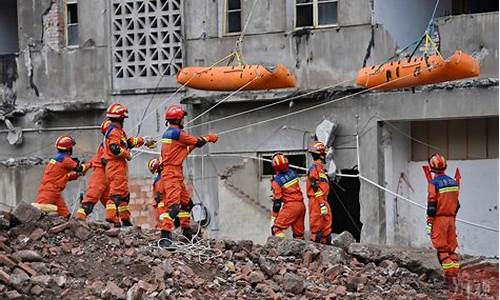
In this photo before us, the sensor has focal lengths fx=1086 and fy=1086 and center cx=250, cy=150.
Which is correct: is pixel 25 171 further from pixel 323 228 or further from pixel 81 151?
pixel 323 228

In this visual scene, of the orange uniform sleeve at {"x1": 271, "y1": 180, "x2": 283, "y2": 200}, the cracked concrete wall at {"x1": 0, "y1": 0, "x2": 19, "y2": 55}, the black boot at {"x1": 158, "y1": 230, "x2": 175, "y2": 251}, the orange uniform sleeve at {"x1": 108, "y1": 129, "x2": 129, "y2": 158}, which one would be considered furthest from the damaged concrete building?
the black boot at {"x1": 158, "y1": 230, "x2": 175, "y2": 251}

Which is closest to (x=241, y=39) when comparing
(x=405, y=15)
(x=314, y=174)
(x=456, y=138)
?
(x=405, y=15)

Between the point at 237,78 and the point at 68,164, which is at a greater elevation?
the point at 237,78

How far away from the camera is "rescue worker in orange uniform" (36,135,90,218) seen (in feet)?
50.9

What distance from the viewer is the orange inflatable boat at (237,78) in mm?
17078

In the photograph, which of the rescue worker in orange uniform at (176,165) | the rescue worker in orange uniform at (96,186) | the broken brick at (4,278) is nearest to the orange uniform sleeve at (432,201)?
the rescue worker in orange uniform at (176,165)

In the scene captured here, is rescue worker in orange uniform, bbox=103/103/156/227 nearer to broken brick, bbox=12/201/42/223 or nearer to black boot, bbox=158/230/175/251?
black boot, bbox=158/230/175/251

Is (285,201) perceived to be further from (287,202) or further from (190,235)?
(190,235)

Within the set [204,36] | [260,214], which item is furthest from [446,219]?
[204,36]

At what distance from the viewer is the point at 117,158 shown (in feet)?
48.5

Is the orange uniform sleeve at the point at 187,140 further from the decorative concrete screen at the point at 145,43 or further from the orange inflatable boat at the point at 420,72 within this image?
the decorative concrete screen at the point at 145,43

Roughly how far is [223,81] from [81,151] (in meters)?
4.62

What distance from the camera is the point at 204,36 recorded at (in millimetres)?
19906

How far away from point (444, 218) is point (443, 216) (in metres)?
0.03
